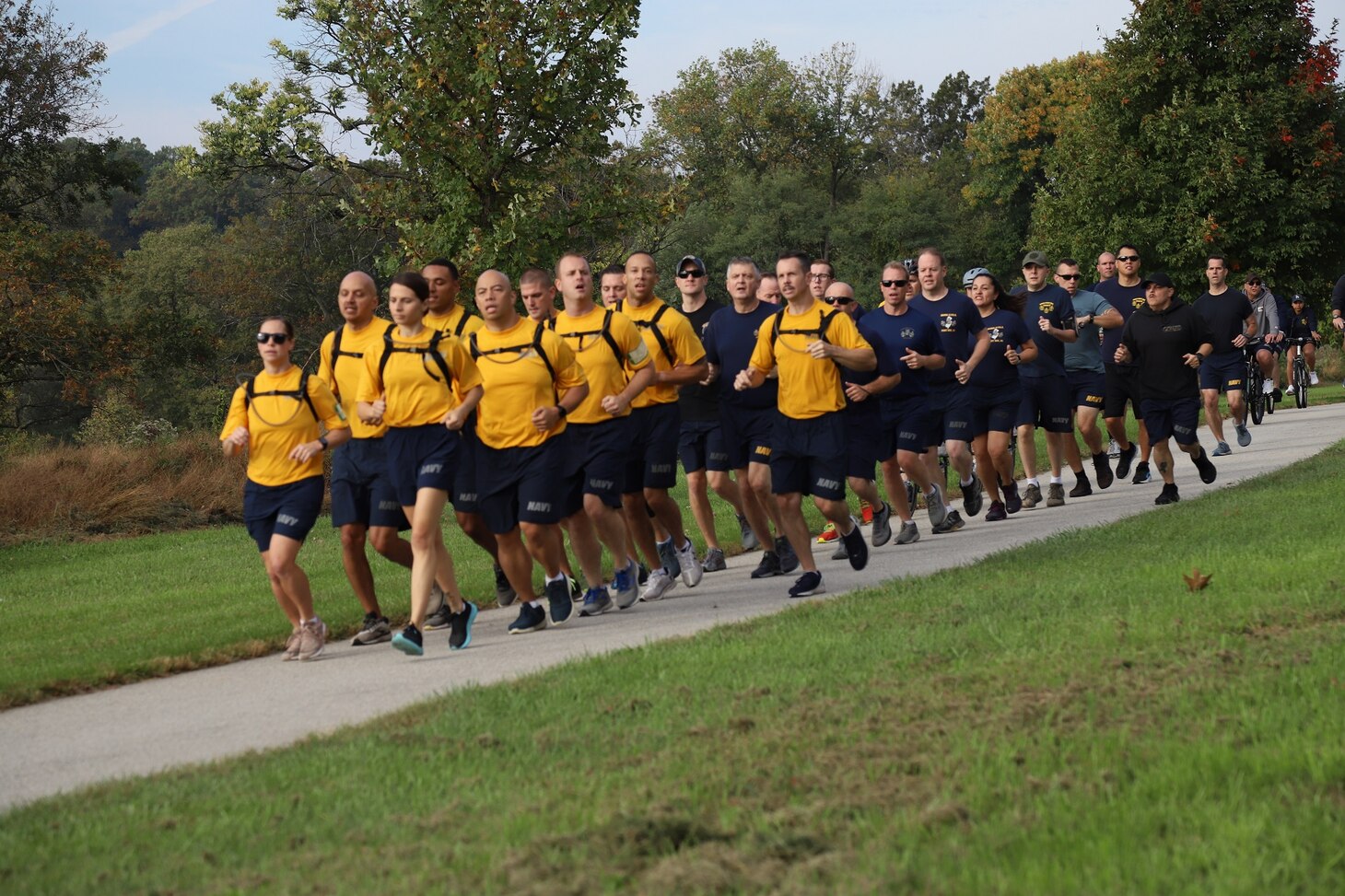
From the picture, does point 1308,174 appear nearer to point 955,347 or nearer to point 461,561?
point 955,347

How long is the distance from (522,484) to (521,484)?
1cm

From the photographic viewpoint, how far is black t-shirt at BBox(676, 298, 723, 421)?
13438 mm

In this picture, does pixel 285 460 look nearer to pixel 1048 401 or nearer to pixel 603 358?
pixel 603 358

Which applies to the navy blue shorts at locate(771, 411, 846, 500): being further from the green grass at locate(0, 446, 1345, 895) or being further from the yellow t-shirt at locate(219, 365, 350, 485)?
the yellow t-shirt at locate(219, 365, 350, 485)

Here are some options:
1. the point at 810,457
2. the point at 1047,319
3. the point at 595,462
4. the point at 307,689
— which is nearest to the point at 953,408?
the point at 1047,319

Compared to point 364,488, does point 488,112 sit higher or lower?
higher

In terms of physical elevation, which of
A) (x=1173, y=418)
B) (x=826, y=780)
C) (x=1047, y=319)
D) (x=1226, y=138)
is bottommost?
(x=826, y=780)

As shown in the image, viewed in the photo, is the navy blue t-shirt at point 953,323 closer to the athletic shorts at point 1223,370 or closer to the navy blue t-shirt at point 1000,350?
the navy blue t-shirt at point 1000,350

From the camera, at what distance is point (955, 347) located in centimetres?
1567

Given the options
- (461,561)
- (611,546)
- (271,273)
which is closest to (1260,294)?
(461,561)

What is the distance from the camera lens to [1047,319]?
1738cm

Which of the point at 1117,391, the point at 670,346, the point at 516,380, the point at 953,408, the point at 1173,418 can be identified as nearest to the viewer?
the point at 516,380

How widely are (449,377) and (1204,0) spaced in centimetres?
3278

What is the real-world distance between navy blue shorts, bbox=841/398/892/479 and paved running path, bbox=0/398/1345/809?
0.77m
